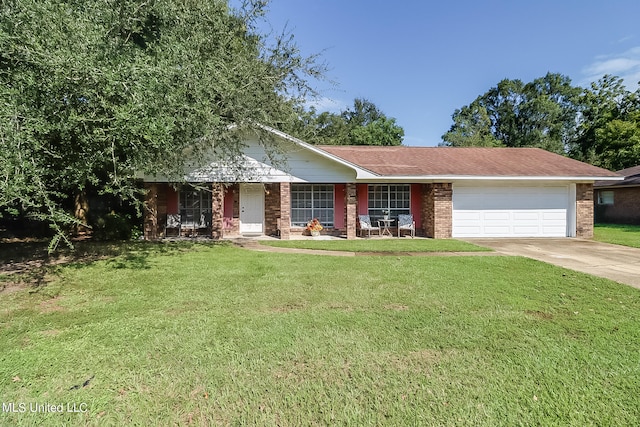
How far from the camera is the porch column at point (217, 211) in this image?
13383mm

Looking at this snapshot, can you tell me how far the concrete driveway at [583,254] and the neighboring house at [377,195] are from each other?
1.24 m

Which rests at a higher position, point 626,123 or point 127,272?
point 626,123

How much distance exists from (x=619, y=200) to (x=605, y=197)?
52.5 inches

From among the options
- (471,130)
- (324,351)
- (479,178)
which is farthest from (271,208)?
(471,130)

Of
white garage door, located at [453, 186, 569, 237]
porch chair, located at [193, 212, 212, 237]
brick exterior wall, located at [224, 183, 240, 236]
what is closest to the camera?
white garage door, located at [453, 186, 569, 237]

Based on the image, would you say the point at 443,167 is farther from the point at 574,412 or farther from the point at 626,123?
the point at 626,123

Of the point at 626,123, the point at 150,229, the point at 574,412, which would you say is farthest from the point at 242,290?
the point at 626,123

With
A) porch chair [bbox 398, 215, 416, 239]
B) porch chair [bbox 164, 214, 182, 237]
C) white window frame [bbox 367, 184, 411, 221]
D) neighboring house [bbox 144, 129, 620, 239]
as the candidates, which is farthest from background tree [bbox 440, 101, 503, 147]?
porch chair [bbox 164, 214, 182, 237]

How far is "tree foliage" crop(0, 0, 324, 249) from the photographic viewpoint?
5.05 meters

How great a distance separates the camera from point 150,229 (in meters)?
13.1

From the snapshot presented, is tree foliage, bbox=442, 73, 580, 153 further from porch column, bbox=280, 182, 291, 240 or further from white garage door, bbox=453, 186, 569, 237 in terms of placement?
porch column, bbox=280, 182, 291, 240

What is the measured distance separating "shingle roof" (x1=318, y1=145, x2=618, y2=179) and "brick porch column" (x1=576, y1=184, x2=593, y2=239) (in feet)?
2.36

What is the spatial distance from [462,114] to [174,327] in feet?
176

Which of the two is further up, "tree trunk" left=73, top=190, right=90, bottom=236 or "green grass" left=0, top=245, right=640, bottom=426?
"tree trunk" left=73, top=190, right=90, bottom=236
